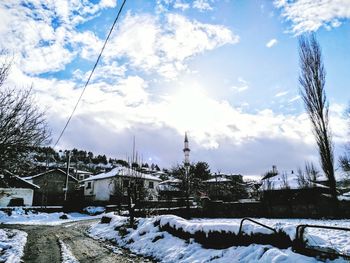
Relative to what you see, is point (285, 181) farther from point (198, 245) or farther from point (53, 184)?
point (53, 184)

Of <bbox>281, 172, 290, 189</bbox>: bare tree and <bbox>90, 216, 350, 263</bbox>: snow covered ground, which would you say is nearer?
<bbox>90, 216, 350, 263</bbox>: snow covered ground

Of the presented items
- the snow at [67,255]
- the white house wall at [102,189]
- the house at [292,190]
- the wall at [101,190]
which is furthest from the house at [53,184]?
the snow at [67,255]

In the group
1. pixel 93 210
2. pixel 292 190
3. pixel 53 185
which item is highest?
pixel 53 185

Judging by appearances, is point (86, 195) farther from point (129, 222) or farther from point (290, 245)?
point (290, 245)

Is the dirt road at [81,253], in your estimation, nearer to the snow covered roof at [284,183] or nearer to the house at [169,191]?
the snow covered roof at [284,183]

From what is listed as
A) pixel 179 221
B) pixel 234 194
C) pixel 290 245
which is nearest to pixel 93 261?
pixel 179 221

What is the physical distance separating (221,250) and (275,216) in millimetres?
18552

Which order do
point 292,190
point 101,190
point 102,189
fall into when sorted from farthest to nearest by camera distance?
point 101,190
point 102,189
point 292,190

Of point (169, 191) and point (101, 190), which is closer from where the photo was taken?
point (101, 190)

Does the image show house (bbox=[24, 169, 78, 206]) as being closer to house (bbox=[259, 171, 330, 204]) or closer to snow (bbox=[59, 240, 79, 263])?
house (bbox=[259, 171, 330, 204])

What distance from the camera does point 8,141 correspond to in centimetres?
1148

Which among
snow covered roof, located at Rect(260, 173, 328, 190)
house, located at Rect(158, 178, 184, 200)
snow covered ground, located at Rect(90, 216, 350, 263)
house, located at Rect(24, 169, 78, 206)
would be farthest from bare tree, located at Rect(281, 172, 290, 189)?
house, located at Rect(24, 169, 78, 206)

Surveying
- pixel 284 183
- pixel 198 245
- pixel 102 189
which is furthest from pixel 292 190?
pixel 102 189

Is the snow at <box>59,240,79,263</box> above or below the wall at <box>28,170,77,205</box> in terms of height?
below
